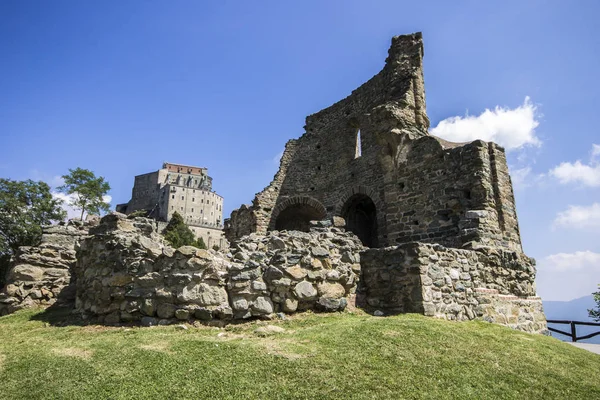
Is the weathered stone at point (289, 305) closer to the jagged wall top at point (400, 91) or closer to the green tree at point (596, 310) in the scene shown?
the jagged wall top at point (400, 91)

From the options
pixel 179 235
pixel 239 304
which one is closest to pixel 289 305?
pixel 239 304

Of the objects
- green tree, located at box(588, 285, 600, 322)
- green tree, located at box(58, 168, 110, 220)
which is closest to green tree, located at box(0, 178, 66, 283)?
green tree, located at box(58, 168, 110, 220)

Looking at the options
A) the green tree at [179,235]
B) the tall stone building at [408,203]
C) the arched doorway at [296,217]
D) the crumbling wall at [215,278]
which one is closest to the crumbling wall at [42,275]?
the crumbling wall at [215,278]

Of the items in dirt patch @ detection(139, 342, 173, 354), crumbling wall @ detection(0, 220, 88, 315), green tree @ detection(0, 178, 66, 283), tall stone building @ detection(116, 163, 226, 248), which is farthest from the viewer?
tall stone building @ detection(116, 163, 226, 248)

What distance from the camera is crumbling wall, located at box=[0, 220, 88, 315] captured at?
969cm

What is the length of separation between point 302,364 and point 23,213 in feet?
96.4

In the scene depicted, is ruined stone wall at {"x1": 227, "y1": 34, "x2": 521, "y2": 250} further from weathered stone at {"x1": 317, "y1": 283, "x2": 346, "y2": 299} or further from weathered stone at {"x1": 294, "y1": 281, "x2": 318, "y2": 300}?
weathered stone at {"x1": 294, "y1": 281, "x2": 318, "y2": 300}

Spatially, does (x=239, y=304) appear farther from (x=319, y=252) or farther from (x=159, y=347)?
(x=319, y=252)

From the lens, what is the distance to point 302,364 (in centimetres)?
448

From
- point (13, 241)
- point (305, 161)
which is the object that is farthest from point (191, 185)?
point (305, 161)

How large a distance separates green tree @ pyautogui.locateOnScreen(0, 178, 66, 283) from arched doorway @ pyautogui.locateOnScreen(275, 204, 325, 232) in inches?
602

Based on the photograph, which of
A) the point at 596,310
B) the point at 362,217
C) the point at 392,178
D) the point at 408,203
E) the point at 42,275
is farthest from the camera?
the point at 596,310

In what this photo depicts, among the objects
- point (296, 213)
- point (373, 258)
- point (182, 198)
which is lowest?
point (373, 258)

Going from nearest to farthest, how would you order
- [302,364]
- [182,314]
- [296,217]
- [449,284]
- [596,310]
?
1. [302,364]
2. [182,314]
3. [449,284]
4. [596,310]
5. [296,217]
